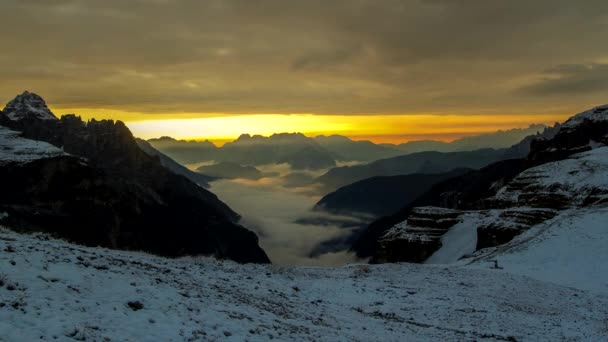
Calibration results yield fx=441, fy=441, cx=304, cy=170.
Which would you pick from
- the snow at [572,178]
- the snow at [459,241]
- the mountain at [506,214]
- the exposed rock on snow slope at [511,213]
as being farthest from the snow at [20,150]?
the snow at [572,178]

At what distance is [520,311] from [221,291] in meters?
19.8

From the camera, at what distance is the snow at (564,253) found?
42359 millimetres

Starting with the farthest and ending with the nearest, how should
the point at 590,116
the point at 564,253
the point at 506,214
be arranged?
the point at 590,116 < the point at 506,214 < the point at 564,253

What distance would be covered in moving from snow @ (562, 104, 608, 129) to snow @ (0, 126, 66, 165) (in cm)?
18322

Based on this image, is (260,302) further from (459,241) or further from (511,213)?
(459,241)

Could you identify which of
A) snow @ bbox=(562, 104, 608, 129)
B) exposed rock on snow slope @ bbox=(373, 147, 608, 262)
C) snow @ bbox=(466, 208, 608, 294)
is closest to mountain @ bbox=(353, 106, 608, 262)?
exposed rock on snow slope @ bbox=(373, 147, 608, 262)

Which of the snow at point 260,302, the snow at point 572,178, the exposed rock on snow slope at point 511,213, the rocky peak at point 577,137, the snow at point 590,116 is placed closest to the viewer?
the snow at point 260,302

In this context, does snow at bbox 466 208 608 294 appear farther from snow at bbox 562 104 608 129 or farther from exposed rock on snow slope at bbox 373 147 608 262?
snow at bbox 562 104 608 129

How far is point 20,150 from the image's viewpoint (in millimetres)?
165875

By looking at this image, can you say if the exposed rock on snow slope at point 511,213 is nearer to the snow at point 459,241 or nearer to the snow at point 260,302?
the snow at point 459,241

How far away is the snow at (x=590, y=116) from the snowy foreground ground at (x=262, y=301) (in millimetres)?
127520

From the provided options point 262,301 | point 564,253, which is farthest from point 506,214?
point 262,301

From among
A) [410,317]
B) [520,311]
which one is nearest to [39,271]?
[410,317]

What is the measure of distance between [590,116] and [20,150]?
202779mm
